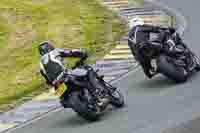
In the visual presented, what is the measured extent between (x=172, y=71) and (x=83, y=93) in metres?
2.15

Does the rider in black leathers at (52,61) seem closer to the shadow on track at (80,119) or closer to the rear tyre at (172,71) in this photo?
the shadow on track at (80,119)

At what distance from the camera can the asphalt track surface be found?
41.5 feet

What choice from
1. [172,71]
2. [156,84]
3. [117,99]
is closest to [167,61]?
[172,71]

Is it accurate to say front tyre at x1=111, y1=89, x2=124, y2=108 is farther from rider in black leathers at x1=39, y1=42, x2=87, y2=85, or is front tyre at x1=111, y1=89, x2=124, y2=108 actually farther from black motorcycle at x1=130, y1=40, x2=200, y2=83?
black motorcycle at x1=130, y1=40, x2=200, y2=83

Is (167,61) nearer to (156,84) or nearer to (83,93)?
(156,84)

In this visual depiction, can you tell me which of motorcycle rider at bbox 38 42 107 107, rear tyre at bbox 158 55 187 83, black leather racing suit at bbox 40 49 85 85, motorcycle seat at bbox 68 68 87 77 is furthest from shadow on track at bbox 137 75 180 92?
black leather racing suit at bbox 40 49 85 85

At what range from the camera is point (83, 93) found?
44.7 feet

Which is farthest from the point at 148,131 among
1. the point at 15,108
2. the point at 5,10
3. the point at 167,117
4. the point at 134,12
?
the point at 5,10

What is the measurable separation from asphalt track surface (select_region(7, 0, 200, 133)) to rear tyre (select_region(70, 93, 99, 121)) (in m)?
0.16

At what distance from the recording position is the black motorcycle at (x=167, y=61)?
14.9 metres

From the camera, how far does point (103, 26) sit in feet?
70.8

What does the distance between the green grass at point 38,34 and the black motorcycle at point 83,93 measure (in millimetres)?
2699

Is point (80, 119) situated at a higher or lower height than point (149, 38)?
lower

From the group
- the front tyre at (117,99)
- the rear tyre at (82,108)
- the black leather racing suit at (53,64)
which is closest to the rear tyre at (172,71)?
the front tyre at (117,99)
